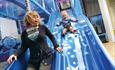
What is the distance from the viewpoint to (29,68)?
8.51ft

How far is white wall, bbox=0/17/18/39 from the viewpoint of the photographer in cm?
586

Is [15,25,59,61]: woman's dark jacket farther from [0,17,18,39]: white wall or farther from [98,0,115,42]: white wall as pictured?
[98,0,115,42]: white wall

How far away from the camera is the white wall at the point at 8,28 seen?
586 centimetres

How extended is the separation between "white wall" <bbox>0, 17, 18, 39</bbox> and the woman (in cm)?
322

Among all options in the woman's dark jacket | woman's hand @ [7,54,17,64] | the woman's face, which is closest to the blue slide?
woman's hand @ [7,54,17,64]

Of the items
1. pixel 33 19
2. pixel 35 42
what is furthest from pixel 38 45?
pixel 33 19

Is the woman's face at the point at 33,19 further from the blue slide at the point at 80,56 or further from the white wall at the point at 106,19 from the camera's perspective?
the white wall at the point at 106,19

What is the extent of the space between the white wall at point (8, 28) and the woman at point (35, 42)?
322 cm

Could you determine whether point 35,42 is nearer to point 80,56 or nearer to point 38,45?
point 38,45

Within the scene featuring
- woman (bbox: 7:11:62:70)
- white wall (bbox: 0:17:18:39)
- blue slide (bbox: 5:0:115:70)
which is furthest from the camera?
white wall (bbox: 0:17:18:39)

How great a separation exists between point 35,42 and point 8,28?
11.4ft

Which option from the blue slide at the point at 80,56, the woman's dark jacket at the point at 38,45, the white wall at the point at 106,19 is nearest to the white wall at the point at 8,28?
the blue slide at the point at 80,56

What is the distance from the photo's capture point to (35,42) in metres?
2.66

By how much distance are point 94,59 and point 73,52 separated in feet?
1.30
